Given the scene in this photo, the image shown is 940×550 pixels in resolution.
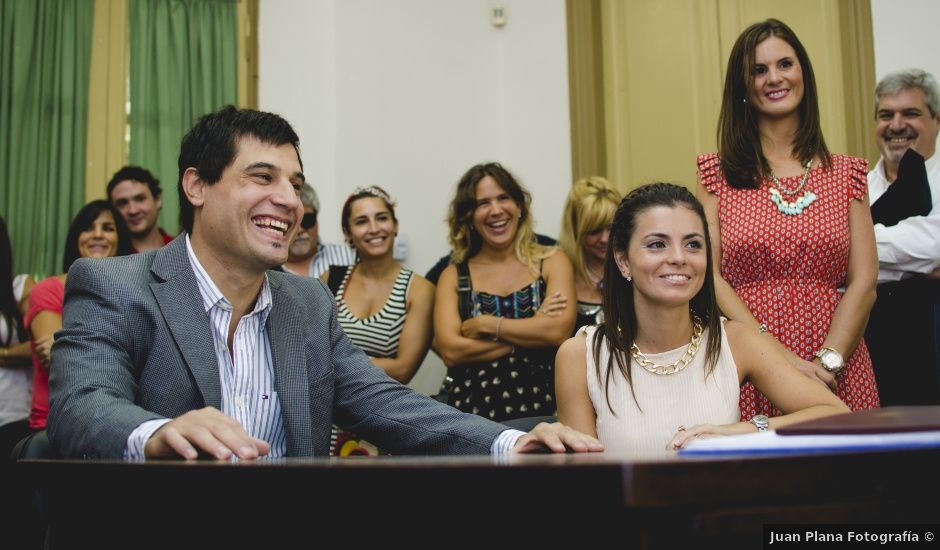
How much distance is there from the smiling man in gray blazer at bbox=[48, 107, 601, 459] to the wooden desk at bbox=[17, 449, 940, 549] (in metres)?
0.50

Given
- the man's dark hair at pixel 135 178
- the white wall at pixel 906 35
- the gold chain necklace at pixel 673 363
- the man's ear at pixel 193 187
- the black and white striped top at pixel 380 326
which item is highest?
the white wall at pixel 906 35

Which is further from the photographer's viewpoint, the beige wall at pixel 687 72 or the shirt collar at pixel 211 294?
the beige wall at pixel 687 72

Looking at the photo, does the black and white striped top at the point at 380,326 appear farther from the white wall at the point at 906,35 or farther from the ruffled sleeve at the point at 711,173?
the white wall at the point at 906,35

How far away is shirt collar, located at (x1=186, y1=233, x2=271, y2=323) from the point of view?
1.68m

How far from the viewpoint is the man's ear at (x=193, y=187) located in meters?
1.78

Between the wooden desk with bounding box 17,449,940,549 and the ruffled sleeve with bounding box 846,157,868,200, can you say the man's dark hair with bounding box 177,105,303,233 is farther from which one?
the ruffled sleeve with bounding box 846,157,868,200

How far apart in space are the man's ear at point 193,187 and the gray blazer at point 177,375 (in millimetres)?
105

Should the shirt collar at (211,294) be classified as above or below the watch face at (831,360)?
above

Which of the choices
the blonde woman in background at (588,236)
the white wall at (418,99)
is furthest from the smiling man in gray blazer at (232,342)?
the white wall at (418,99)

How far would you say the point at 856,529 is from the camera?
0.72 meters

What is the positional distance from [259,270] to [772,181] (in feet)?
4.92

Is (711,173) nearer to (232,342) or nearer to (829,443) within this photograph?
(232,342)

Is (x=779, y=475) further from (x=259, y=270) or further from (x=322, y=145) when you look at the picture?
(x=322, y=145)

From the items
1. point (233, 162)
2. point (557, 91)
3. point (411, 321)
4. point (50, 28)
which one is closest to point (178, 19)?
point (50, 28)
